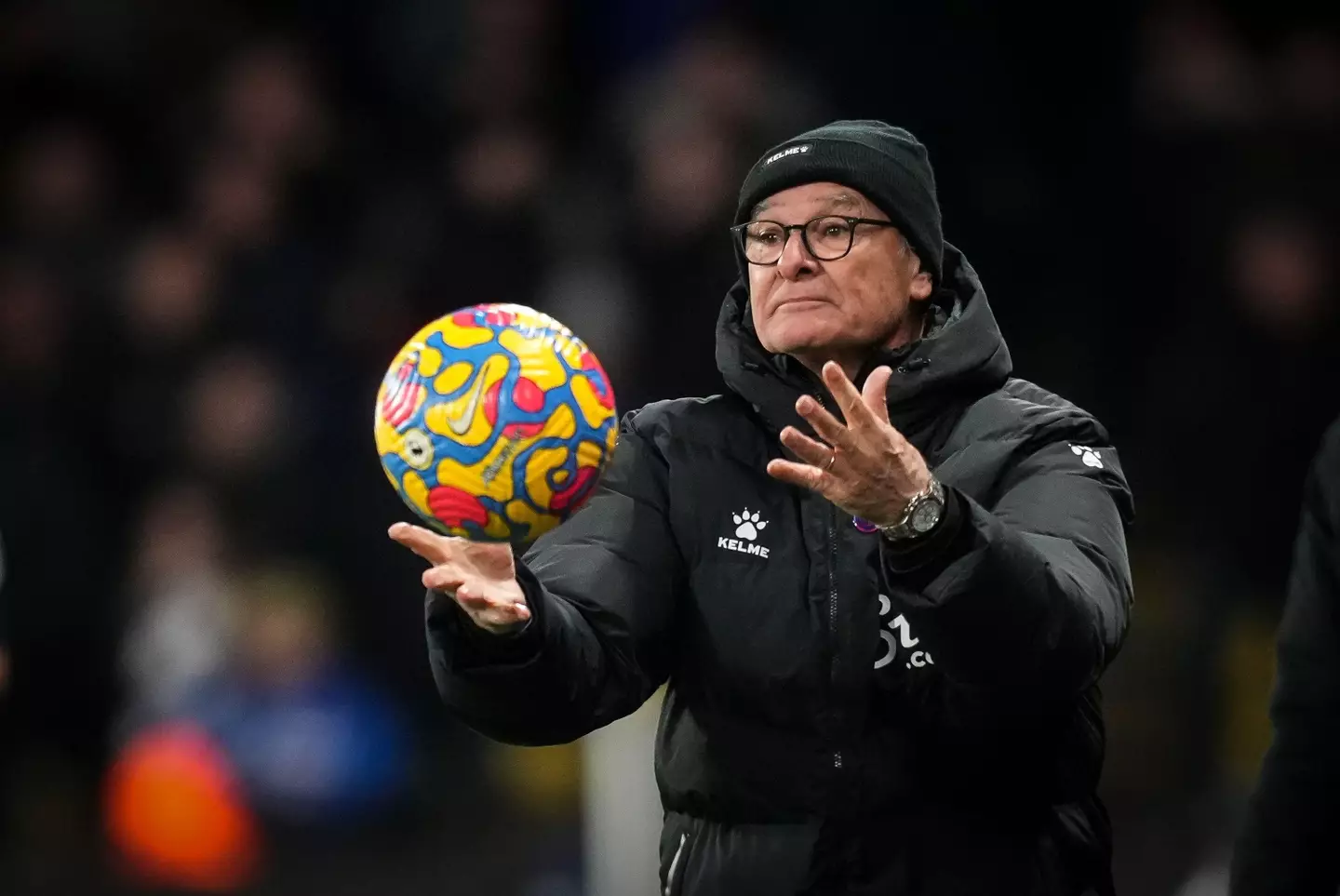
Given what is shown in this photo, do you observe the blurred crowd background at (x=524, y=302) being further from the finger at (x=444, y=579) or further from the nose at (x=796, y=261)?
the finger at (x=444, y=579)

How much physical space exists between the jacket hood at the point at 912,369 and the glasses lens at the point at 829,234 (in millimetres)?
184

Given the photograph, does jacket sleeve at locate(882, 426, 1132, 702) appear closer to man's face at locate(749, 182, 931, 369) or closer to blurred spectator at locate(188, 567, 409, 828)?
man's face at locate(749, 182, 931, 369)

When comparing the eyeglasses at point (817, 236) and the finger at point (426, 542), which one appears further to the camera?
the eyeglasses at point (817, 236)

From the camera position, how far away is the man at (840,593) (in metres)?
2.68

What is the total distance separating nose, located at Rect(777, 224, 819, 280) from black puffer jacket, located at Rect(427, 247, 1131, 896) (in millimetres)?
170

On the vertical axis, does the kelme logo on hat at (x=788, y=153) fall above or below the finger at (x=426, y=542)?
above

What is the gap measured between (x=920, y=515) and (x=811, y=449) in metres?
0.17

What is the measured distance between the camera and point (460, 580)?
283cm

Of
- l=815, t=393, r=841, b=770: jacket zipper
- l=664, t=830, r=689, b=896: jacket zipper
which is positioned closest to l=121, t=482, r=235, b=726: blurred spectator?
l=664, t=830, r=689, b=896: jacket zipper

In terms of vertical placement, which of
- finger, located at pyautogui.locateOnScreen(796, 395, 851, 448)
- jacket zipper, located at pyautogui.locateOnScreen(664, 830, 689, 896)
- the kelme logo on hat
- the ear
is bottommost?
jacket zipper, located at pyautogui.locateOnScreen(664, 830, 689, 896)

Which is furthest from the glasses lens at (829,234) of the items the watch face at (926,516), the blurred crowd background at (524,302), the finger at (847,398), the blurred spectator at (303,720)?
the blurred spectator at (303,720)

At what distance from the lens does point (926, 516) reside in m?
2.62

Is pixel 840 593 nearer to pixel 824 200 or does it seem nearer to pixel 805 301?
pixel 805 301

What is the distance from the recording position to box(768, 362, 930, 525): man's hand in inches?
102
